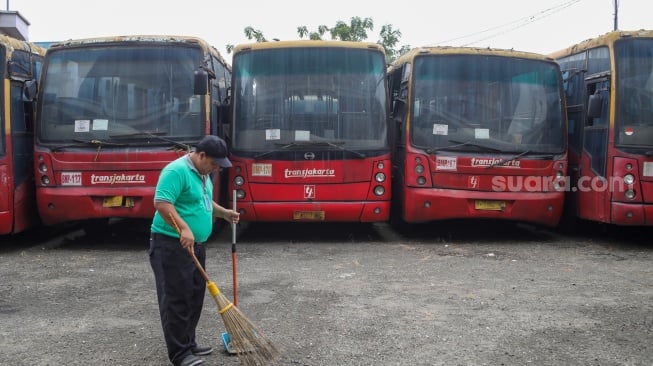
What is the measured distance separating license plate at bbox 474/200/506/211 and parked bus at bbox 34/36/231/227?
3.98 m

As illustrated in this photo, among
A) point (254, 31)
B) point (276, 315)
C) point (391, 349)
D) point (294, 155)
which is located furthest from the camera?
point (254, 31)

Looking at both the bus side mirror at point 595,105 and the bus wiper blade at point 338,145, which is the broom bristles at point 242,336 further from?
the bus side mirror at point 595,105

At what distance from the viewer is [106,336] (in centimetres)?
502

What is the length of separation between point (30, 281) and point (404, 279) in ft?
13.1

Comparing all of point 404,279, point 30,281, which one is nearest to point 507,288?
point 404,279

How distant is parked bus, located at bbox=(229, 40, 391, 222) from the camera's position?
945 centimetres

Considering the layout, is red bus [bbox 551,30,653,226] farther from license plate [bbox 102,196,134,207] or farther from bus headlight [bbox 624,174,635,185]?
license plate [bbox 102,196,134,207]

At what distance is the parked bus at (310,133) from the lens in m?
9.45

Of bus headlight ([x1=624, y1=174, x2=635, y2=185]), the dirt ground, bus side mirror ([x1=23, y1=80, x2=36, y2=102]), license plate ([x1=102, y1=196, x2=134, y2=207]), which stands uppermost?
bus side mirror ([x1=23, y1=80, x2=36, y2=102])

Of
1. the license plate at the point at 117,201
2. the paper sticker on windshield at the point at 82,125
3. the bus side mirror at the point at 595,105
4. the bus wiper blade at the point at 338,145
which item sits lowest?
the license plate at the point at 117,201

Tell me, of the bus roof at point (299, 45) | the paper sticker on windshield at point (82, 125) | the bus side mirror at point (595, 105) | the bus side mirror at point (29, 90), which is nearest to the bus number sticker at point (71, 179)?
the paper sticker on windshield at point (82, 125)

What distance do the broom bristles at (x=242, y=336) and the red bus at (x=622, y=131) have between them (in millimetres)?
6666

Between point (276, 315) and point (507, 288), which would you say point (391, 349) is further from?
point (507, 288)

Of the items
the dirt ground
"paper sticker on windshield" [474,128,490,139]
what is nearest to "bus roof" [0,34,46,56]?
the dirt ground
